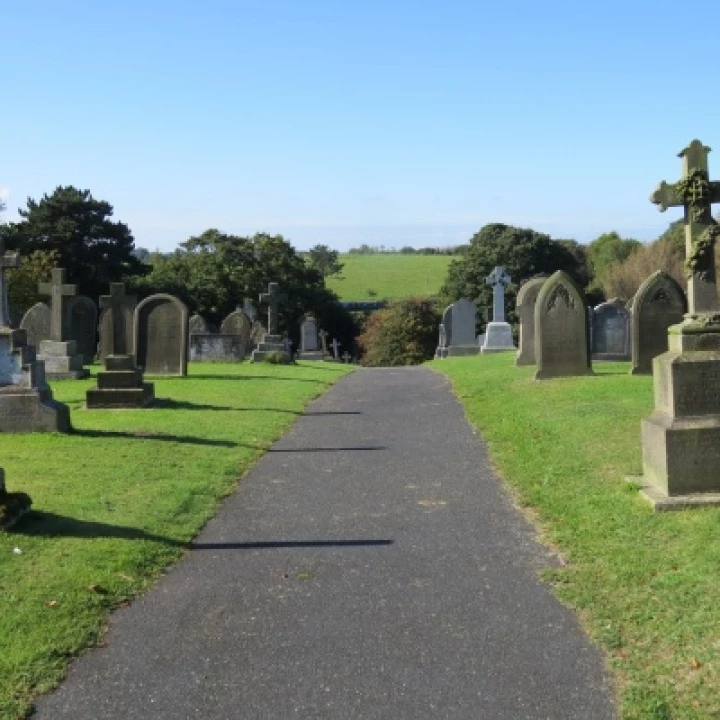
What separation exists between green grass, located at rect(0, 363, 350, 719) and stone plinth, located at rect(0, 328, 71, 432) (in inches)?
13.5

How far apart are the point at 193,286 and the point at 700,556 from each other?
50.9 m

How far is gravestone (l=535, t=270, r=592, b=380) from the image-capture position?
57.1 ft

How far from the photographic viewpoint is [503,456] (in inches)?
436

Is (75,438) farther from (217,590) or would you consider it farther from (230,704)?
(230,704)

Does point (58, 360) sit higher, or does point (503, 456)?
point (58, 360)

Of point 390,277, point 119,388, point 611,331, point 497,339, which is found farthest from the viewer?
point 390,277

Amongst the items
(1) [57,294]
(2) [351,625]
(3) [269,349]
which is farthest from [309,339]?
(2) [351,625]

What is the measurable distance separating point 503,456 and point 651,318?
7858 mm

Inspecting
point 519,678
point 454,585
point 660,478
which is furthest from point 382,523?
point 519,678

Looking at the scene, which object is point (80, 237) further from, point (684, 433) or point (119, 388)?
point (684, 433)

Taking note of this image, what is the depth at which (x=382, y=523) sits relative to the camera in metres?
7.91

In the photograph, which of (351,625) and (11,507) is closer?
(351,625)

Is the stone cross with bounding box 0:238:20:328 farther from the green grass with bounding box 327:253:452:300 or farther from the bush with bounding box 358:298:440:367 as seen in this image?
the green grass with bounding box 327:253:452:300

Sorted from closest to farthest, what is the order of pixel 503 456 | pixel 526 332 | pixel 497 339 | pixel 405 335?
pixel 503 456, pixel 526 332, pixel 497 339, pixel 405 335
